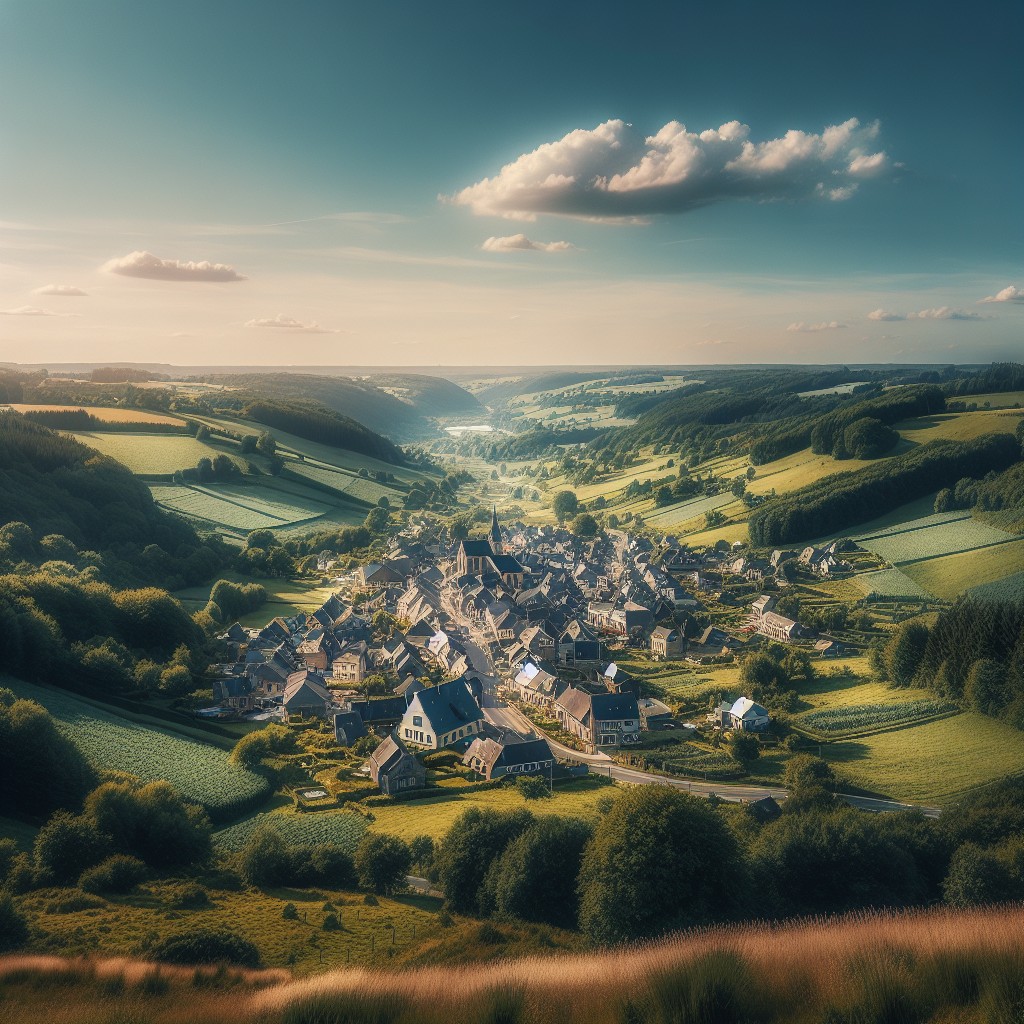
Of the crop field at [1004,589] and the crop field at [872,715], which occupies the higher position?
the crop field at [1004,589]

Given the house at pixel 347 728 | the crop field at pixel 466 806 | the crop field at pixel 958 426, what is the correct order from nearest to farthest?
1. the crop field at pixel 466 806
2. the house at pixel 347 728
3. the crop field at pixel 958 426

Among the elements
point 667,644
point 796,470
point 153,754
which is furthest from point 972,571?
point 153,754

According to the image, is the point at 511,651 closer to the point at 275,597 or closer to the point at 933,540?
the point at 275,597

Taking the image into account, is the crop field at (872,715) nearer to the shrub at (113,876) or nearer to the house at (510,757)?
the house at (510,757)

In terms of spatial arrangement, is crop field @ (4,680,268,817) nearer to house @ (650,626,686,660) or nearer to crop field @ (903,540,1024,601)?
house @ (650,626,686,660)

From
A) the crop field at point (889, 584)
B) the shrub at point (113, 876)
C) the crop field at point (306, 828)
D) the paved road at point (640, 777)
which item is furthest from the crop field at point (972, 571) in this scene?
the shrub at point (113, 876)

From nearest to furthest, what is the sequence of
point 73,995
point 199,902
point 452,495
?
point 73,995, point 199,902, point 452,495

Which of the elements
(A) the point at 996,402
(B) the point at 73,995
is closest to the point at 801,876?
(B) the point at 73,995

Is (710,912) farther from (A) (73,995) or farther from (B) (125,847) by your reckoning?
(B) (125,847)

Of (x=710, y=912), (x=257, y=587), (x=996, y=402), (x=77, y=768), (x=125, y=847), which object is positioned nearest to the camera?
(x=710, y=912)
